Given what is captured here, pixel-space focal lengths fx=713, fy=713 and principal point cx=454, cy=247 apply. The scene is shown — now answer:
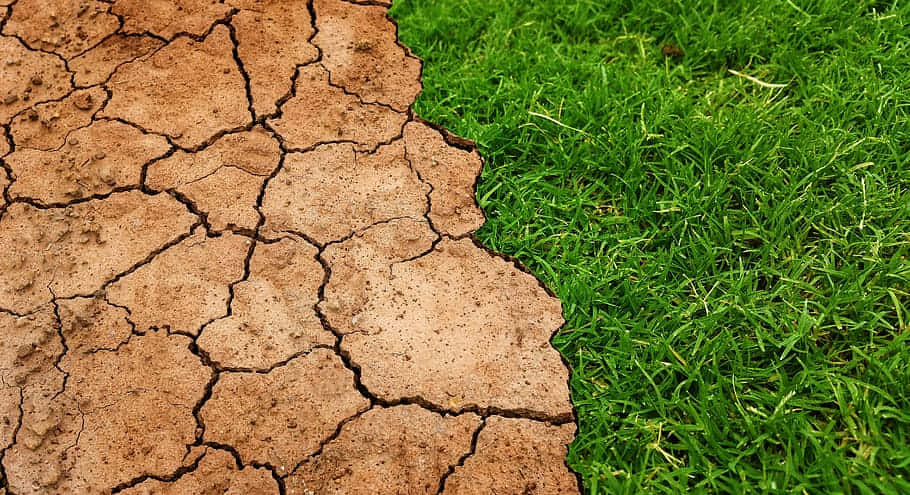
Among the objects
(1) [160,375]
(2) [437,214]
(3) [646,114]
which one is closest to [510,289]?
(2) [437,214]

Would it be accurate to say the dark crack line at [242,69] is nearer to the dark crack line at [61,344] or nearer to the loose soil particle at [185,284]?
the loose soil particle at [185,284]

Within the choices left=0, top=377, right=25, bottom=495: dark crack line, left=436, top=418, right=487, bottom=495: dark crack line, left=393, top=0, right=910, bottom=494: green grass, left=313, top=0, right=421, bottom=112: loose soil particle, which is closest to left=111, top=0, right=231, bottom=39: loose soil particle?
left=313, top=0, right=421, bottom=112: loose soil particle

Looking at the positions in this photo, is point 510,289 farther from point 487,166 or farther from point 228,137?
point 228,137

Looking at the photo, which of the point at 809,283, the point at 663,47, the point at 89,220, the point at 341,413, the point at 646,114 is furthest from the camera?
the point at 663,47

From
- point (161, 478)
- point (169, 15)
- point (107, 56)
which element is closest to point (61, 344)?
point (161, 478)

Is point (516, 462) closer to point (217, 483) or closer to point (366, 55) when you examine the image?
point (217, 483)

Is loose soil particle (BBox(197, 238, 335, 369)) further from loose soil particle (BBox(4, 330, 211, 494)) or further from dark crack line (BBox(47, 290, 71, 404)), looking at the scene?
dark crack line (BBox(47, 290, 71, 404))
